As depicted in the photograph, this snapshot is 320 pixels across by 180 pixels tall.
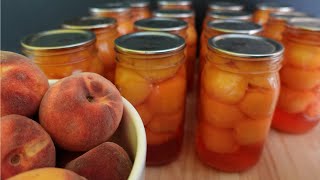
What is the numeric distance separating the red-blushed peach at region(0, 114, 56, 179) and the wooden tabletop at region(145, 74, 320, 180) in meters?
0.23

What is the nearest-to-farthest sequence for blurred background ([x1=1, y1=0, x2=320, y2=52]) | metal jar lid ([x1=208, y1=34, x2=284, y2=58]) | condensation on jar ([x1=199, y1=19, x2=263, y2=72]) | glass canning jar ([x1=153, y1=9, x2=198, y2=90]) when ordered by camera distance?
metal jar lid ([x1=208, y1=34, x2=284, y2=58]), condensation on jar ([x1=199, y1=19, x2=263, y2=72]), glass canning jar ([x1=153, y1=9, x2=198, y2=90]), blurred background ([x1=1, y1=0, x2=320, y2=52])

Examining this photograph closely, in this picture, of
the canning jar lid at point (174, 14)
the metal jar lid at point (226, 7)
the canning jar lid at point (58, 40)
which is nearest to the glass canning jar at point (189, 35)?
the canning jar lid at point (174, 14)

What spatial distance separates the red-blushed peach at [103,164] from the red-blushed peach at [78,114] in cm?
1

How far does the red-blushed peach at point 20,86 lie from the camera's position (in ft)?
0.78

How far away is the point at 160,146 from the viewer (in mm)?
448

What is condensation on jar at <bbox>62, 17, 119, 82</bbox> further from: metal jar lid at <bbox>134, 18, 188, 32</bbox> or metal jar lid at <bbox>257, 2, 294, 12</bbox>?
metal jar lid at <bbox>257, 2, 294, 12</bbox>

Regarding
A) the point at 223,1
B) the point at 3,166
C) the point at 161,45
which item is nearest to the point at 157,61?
the point at 161,45

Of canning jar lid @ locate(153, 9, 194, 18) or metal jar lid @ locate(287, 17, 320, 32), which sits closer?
metal jar lid @ locate(287, 17, 320, 32)

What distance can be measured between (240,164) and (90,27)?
0.34 meters

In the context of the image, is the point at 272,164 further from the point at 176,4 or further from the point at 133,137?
the point at 176,4

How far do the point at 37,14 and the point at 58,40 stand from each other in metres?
0.49

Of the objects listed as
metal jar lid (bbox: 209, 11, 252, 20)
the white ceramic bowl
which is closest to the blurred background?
metal jar lid (bbox: 209, 11, 252, 20)

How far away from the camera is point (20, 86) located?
9.7 inches

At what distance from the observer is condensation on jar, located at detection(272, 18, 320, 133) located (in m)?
0.49
